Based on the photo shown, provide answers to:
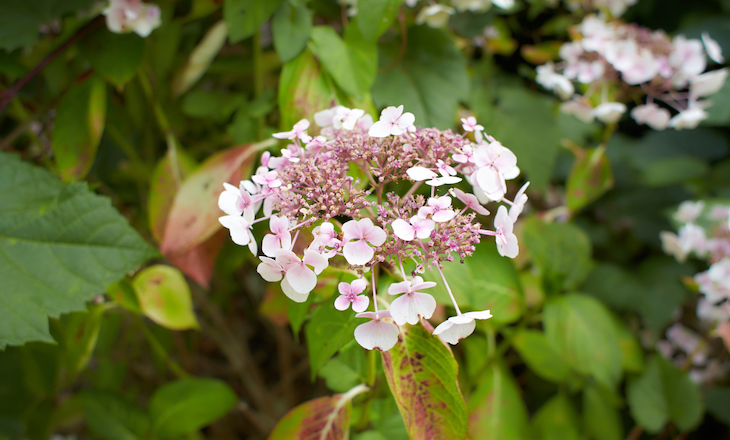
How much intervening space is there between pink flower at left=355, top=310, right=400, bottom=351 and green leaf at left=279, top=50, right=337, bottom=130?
1.16ft

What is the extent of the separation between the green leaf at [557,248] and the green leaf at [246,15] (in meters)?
0.62

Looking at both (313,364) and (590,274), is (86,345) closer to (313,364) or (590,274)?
(313,364)

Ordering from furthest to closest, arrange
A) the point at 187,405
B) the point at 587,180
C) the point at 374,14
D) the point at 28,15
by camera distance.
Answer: the point at 587,180, the point at 187,405, the point at 28,15, the point at 374,14

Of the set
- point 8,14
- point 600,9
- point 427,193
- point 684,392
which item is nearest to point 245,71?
point 8,14

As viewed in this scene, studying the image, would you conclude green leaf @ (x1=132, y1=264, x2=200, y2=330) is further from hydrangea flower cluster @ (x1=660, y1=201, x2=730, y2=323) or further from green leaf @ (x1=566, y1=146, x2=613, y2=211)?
hydrangea flower cluster @ (x1=660, y1=201, x2=730, y2=323)

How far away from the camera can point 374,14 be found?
64 cm

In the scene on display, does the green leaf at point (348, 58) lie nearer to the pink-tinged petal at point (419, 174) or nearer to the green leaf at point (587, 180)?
the pink-tinged petal at point (419, 174)

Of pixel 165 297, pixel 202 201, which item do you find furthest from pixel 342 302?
pixel 165 297

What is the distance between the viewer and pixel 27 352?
920 mm

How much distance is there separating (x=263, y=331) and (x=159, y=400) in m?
0.70

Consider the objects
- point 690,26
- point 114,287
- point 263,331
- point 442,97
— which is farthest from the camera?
point 263,331

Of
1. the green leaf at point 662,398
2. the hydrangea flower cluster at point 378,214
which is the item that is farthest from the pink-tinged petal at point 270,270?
the green leaf at point 662,398

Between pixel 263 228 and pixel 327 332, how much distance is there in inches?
12.3

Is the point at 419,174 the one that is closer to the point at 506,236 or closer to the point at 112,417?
the point at 506,236
